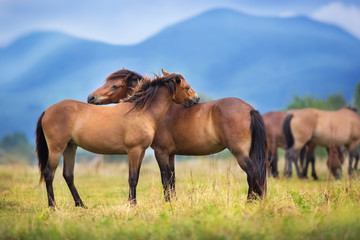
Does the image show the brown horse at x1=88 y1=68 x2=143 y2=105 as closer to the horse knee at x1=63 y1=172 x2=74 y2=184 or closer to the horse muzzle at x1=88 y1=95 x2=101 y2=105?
the horse muzzle at x1=88 y1=95 x2=101 y2=105

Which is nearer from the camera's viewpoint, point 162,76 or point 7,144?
point 162,76

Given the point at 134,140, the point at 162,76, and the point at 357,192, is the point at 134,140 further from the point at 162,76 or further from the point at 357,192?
the point at 357,192

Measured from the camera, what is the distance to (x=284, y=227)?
201 inches

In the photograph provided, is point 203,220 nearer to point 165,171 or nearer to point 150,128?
point 150,128

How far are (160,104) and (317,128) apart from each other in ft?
28.1

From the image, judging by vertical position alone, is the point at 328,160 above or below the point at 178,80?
below

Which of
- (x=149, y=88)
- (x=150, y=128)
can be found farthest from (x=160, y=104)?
(x=150, y=128)

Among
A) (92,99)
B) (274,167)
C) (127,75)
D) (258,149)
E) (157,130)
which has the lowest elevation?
(274,167)

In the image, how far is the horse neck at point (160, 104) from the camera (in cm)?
755

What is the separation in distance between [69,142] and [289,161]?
9.36 meters

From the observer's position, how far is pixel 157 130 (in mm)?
7992

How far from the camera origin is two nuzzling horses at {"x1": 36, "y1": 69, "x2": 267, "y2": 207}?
23.5 ft

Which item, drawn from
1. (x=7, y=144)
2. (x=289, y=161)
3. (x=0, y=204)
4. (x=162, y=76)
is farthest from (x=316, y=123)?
(x=7, y=144)

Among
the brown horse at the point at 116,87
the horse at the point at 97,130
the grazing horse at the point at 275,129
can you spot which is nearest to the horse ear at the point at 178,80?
the horse at the point at 97,130
